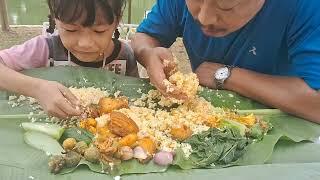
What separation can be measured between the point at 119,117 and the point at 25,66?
2.68 feet

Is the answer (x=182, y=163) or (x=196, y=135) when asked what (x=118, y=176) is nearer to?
(x=182, y=163)

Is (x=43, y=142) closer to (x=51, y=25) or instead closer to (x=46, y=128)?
(x=46, y=128)

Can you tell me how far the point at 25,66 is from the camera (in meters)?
2.35

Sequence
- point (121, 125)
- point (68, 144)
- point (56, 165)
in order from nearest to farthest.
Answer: point (56, 165), point (68, 144), point (121, 125)

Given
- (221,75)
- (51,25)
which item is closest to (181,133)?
(221,75)

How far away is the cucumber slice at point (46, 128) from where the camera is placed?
5.60 feet

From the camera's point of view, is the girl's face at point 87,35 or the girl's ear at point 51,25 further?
the girl's ear at point 51,25

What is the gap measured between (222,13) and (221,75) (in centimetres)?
42

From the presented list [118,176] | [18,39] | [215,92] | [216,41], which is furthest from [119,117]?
[18,39]

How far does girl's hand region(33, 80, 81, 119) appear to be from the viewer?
1.78 meters

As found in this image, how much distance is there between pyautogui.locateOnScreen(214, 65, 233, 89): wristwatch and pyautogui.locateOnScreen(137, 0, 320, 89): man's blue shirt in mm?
131

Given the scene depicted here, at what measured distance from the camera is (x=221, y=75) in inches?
87.1

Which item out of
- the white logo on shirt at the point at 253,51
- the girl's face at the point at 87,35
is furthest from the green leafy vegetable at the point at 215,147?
the girl's face at the point at 87,35

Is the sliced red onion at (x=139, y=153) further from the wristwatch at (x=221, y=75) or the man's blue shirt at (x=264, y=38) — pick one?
the man's blue shirt at (x=264, y=38)
